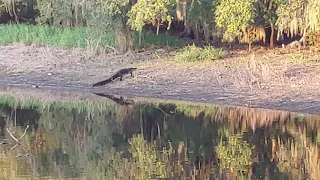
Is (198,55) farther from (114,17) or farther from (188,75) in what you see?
(114,17)

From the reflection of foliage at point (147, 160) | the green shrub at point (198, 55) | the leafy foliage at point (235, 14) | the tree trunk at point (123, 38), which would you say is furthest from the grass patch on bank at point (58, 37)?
the reflection of foliage at point (147, 160)

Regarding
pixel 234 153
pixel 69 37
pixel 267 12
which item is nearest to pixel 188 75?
pixel 267 12

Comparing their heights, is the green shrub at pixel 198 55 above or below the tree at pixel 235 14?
below

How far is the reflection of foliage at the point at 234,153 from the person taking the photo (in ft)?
38.4

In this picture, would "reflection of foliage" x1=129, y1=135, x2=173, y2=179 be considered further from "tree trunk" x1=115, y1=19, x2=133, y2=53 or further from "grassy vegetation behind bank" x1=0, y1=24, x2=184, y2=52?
"grassy vegetation behind bank" x1=0, y1=24, x2=184, y2=52


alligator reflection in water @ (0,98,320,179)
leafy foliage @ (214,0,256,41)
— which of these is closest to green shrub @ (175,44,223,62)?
leafy foliage @ (214,0,256,41)

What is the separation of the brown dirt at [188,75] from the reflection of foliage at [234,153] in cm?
371

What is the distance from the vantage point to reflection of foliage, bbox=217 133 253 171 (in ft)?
38.4

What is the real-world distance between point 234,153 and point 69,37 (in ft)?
49.6

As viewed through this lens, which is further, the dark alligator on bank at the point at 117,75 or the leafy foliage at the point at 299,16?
the leafy foliage at the point at 299,16

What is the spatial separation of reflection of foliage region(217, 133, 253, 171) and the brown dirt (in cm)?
371

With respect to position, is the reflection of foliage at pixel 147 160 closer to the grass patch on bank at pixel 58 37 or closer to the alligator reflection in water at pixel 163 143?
the alligator reflection in water at pixel 163 143

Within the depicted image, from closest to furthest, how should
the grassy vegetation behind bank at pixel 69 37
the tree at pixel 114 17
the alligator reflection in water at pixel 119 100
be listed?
the alligator reflection in water at pixel 119 100 < the tree at pixel 114 17 < the grassy vegetation behind bank at pixel 69 37

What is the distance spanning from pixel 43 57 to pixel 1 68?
1.51 meters
